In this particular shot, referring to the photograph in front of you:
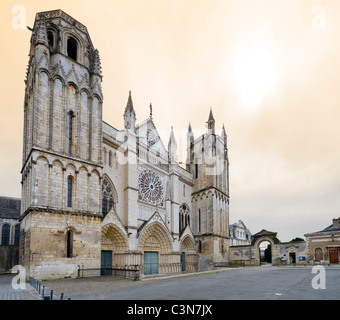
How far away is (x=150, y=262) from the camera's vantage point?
102ft

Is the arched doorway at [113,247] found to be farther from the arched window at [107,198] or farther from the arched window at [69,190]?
the arched window at [69,190]

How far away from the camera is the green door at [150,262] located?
30.6 metres

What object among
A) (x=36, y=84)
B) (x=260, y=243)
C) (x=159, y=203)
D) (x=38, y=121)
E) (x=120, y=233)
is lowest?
(x=260, y=243)

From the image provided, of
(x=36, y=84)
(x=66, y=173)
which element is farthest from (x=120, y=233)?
(x=36, y=84)

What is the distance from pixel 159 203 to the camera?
1344 inches

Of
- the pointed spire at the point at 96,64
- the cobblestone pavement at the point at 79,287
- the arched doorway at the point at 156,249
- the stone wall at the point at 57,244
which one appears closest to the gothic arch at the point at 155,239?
the arched doorway at the point at 156,249

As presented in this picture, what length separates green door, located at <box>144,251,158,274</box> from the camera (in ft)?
100

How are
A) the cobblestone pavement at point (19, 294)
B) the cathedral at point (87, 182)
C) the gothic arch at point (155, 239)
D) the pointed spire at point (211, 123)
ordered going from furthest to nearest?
the pointed spire at point (211, 123)
the gothic arch at point (155, 239)
the cathedral at point (87, 182)
the cobblestone pavement at point (19, 294)

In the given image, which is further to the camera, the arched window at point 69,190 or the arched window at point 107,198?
the arched window at point 107,198

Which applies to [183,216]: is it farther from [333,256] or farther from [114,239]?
[333,256]

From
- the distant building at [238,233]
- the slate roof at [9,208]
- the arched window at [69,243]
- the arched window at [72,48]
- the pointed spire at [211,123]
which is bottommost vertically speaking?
the distant building at [238,233]

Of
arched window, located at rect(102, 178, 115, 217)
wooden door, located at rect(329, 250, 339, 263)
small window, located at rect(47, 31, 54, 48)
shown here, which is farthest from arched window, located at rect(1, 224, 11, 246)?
wooden door, located at rect(329, 250, 339, 263)
